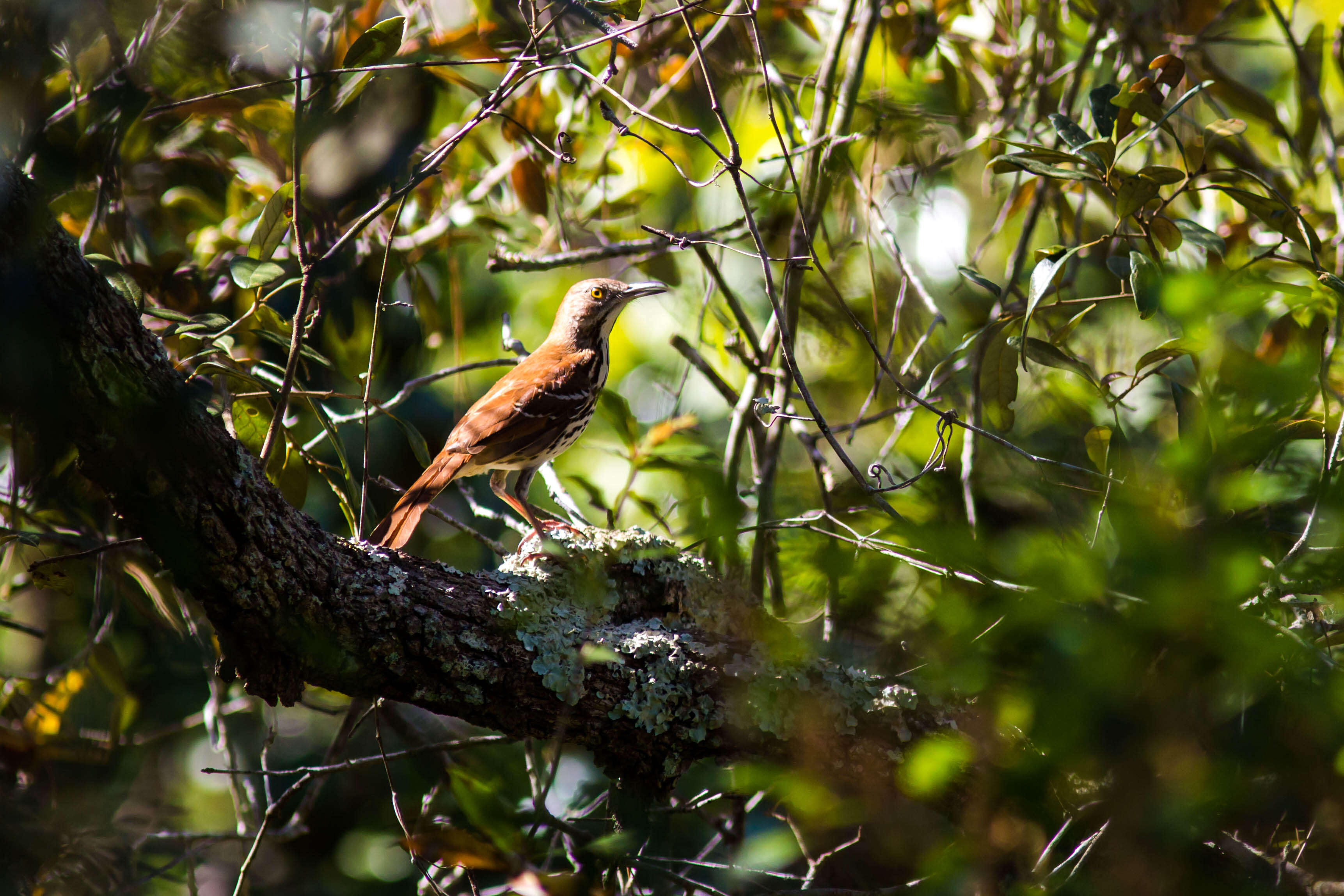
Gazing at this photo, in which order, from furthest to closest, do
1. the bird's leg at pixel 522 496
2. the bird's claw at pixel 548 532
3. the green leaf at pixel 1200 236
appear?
the bird's leg at pixel 522 496 → the bird's claw at pixel 548 532 → the green leaf at pixel 1200 236

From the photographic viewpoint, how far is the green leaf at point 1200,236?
2258mm

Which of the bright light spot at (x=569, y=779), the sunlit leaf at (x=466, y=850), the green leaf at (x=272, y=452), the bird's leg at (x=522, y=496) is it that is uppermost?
the sunlit leaf at (x=466, y=850)

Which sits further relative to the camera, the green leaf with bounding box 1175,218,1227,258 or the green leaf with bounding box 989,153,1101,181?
the green leaf with bounding box 1175,218,1227,258

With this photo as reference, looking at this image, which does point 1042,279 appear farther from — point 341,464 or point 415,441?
point 341,464

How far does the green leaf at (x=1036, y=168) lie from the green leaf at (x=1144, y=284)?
0.23 m

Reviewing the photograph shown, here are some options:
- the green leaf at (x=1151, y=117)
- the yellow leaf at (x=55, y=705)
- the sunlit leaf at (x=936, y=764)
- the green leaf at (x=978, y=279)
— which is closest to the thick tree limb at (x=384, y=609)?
the sunlit leaf at (x=936, y=764)

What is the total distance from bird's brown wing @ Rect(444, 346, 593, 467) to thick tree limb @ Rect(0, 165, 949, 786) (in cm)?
84

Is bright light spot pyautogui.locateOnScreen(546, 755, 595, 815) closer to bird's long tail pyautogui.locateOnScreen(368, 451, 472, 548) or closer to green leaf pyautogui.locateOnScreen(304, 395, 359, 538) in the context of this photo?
bird's long tail pyautogui.locateOnScreen(368, 451, 472, 548)

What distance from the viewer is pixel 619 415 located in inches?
132

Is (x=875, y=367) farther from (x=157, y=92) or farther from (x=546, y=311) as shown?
(x=157, y=92)

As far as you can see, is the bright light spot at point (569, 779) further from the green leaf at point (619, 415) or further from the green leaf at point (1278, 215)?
the green leaf at point (1278, 215)

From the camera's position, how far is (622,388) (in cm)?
525

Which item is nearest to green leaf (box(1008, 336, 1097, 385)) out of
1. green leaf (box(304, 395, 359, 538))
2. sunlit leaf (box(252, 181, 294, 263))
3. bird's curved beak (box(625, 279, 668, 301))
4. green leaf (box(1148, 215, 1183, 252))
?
green leaf (box(1148, 215, 1183, 252))

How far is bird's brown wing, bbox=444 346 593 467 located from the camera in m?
3.31
